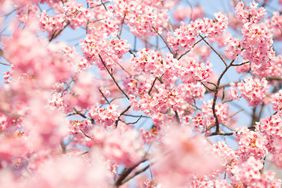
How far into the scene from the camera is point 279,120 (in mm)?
7859

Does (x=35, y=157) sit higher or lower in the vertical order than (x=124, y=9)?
lower

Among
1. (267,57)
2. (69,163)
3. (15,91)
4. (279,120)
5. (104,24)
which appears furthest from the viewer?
(104,24)

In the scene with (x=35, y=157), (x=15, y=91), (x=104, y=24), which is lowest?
(x=35, y=157)

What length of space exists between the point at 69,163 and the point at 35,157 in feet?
4.42

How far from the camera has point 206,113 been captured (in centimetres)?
915

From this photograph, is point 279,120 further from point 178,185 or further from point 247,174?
point 178,185

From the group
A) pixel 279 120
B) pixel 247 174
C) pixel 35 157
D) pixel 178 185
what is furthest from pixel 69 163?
pixel 279 120

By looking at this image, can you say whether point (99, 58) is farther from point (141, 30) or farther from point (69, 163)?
point (69, 163)

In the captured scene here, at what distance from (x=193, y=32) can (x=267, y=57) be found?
53.6 inches

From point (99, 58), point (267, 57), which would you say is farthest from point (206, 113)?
point (99, 58)

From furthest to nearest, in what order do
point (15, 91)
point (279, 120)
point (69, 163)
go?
1. point (279, 120)
2. point (15, 91)
3. point (69, 163)

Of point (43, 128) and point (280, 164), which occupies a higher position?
point (280, 164)

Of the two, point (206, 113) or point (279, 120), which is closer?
point (279, 120)

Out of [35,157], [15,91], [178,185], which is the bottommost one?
[35,157]
